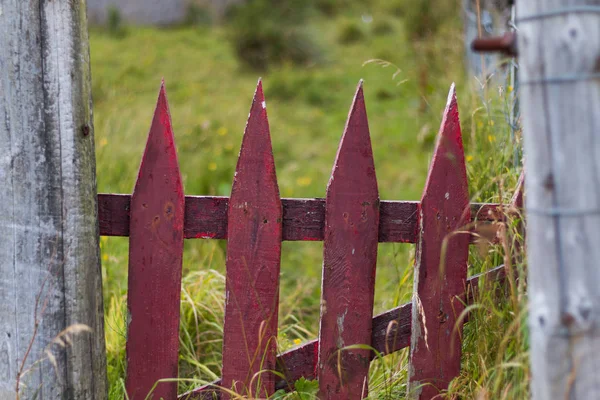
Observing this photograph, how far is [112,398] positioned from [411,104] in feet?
16.9

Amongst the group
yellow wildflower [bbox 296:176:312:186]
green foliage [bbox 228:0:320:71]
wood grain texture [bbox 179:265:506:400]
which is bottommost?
wood grain texture [bbox 179:265:506:400]

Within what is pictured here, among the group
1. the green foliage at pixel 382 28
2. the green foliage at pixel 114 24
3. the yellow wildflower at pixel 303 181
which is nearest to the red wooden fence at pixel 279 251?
the yellow wildflower at pixel 303 181

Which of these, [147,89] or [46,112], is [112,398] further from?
[147,89]

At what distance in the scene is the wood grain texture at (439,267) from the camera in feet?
5.51

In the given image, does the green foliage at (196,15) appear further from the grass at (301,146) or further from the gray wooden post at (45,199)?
the gray wooden post at (45,199)

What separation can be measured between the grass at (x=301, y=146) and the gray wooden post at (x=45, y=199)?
0.89 feet

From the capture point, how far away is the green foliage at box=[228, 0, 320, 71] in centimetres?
801

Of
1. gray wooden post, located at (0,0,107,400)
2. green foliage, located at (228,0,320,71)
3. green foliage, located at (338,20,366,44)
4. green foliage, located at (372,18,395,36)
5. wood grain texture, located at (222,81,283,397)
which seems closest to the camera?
gray wooden post, located at (0,0,107,400)

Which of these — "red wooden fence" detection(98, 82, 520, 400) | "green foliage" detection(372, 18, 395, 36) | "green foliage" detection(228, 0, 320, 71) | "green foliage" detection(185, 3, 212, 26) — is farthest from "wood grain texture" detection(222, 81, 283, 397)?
"green foliage" detection(185, 3, 212, 26)

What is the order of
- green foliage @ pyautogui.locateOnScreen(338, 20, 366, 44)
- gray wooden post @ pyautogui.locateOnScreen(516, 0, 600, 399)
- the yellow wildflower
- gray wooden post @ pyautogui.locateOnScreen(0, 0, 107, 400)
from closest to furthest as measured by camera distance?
gray wooden post @ pyautogui.locateOnScreen(516, 0, 600, 399) → gray wooden post @ pyautogui.locateOnScreen(0, 0, 107, 400) → the yellow wildflower → green foliage @ pyautogui.locateOnScreen(338, 20, 366, 44)

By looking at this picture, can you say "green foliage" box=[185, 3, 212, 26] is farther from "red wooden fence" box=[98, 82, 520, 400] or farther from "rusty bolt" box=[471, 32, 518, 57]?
"rusty bolt" box=[471, 32, 518, 57]

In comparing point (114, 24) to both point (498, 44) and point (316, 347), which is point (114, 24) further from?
point (498, 44)

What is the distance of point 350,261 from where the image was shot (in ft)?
5.56

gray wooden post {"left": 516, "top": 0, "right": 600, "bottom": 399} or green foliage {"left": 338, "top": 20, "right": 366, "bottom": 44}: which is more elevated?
green foliage {"left": 338, "top": 20, "right": 366, "bottom": 44}
